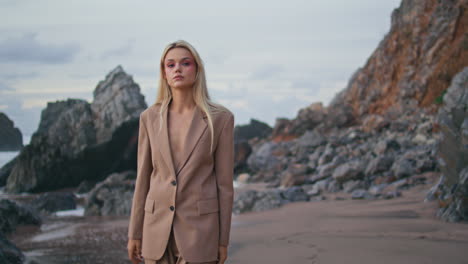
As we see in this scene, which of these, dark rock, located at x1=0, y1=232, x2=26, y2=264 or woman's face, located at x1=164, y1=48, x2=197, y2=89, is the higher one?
woman's face, located at x1=164, y1=48, x2=197, y2=89

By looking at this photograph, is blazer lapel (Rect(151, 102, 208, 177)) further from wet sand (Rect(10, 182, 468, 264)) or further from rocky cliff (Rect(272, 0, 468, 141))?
rocky cliff (Rect(272, 0, 468, 141))

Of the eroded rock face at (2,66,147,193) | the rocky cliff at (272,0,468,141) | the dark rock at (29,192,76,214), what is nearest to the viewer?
the dark rock at (29,192,76,214)

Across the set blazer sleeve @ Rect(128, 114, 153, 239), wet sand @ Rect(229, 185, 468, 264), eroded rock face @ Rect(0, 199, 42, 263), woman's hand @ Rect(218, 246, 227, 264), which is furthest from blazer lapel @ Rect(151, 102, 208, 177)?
eroded rock face @ Rect(0, 199, 42, 263)

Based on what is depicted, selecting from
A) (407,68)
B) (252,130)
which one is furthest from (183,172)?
(252,130)

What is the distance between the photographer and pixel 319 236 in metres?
6.37

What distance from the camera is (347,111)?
109 feet

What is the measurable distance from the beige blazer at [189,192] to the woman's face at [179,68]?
0.21 meters

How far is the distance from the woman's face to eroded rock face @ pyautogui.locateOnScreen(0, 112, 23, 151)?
36.5m

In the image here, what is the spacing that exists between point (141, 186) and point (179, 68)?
82cm

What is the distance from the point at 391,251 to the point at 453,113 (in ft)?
11.2

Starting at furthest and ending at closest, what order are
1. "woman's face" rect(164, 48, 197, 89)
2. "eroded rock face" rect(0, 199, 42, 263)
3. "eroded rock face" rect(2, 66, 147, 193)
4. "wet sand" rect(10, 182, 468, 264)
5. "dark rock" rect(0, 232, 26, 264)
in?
"eroded rock face" rect(2, 66, 147, 193), "eroded rock face" rect(0, 199, 42, 263), "wet sand" rect(10, 182, 468, 264), "dark rock" rect(0, 232, 26, 264), "woman's face" rect(164, 48, 197, 89)

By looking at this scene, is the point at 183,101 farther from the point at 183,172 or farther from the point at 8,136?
the point at 8,136

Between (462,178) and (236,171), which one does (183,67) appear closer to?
(462,178)

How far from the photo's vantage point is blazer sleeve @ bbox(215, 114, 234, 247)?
295 centimetres
